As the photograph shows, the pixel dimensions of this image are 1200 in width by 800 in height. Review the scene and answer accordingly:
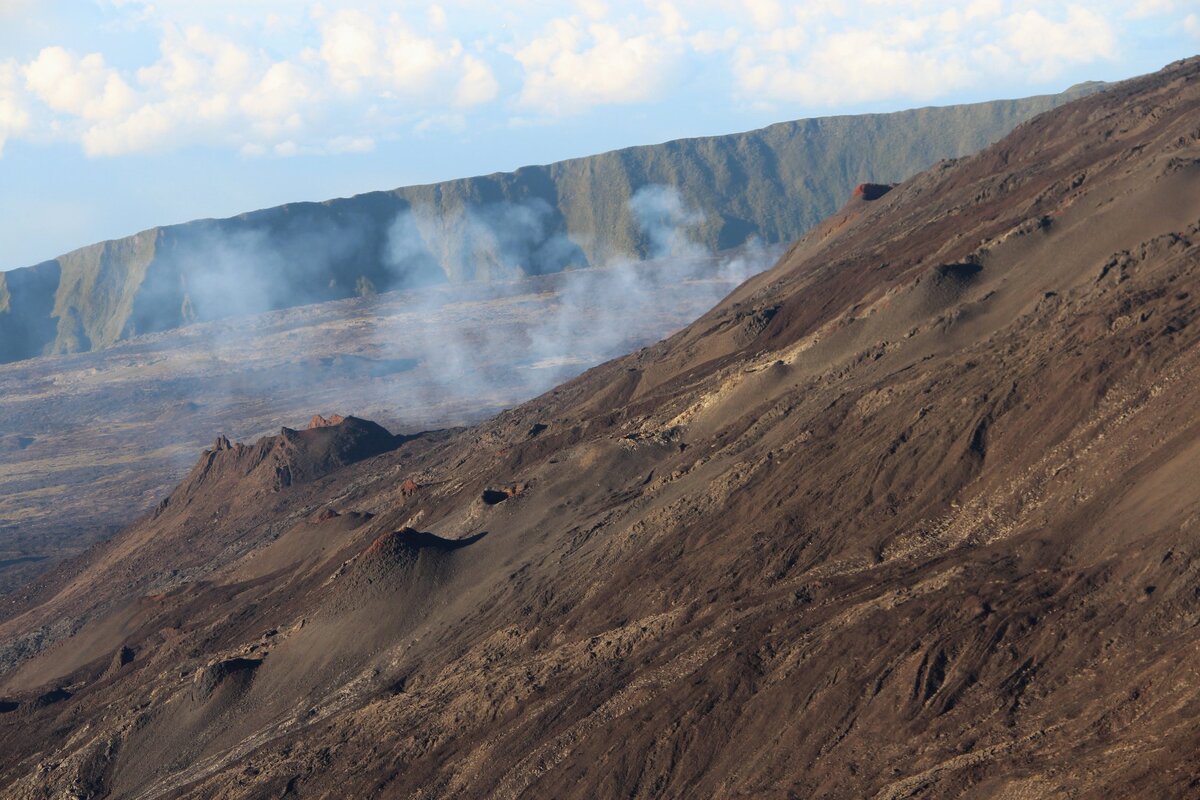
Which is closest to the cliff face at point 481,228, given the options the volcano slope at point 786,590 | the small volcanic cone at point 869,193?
the small volcanic cone at point 869,193

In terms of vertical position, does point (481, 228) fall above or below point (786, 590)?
above

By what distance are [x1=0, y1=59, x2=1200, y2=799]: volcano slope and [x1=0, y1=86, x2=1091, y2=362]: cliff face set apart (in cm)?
9946

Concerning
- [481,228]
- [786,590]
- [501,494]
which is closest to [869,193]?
[501,494]

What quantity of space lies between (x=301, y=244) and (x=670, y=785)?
457 ft

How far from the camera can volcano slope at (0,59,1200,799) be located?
83.5 feet

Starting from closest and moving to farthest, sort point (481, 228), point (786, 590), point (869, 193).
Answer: point (786, 590) → point (869, 193) → point (481, 228)

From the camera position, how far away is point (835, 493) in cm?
3506

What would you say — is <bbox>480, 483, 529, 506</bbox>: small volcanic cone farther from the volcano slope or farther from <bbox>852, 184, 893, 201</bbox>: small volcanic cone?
<bbox>852, 184, 893, 201</bbox>: small volcanic cone

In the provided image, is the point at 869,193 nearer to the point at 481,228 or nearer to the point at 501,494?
the point at 501,494

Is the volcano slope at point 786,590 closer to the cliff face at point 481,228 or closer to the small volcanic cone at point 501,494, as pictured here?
the small volcanic cone at point 501,494

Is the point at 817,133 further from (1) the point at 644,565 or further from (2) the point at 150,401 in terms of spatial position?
(1) the point at 644,565

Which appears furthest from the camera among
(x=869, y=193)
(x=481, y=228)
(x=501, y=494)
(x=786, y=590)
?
(x=481, y=228)

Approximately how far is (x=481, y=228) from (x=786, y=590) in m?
135

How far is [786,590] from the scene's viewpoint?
31.8 meters
